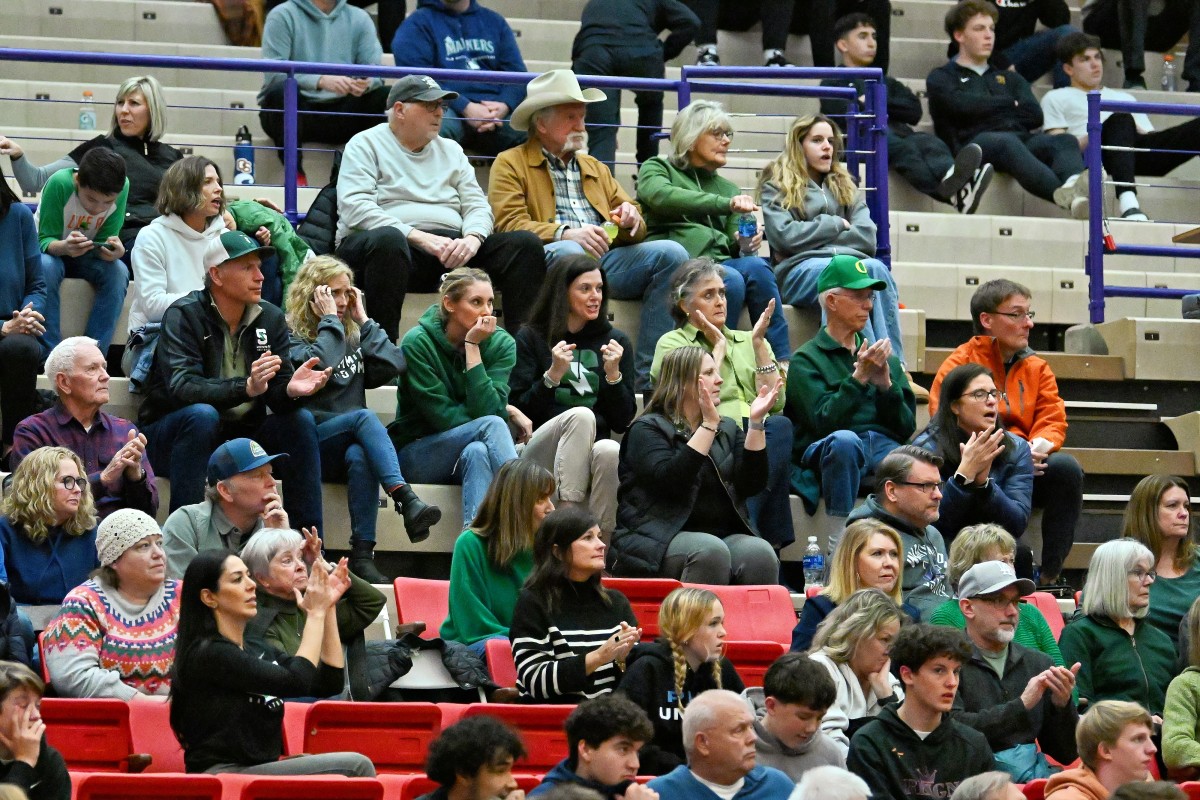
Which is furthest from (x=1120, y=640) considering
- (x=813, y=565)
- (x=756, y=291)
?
(x=756, y=291)

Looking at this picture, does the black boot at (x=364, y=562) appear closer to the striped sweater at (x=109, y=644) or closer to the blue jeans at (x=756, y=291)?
the striped sweater at (x=109, y=644)

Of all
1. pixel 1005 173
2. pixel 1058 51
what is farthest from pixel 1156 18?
pixel 1005 173

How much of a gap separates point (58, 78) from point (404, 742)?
22.0 feet

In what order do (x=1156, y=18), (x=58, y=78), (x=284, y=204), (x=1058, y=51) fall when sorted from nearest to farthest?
(x=284, y=204)
(x=58, y=78)
(x=1058, y=51)
(x=1156, y=18)

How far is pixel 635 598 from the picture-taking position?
8.01m

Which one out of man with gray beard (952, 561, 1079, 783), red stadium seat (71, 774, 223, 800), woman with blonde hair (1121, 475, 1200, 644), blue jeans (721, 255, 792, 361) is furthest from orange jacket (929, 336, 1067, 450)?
red stadium seat (71, 774, 223, 800)

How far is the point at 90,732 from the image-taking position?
6762 millimetres

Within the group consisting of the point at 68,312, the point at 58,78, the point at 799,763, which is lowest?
the point at 799,763

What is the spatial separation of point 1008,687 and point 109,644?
2.91 meters

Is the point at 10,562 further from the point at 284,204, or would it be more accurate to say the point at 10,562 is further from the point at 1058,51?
the point at 1058,51

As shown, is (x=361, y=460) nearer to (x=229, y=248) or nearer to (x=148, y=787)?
(x=229, y=248)

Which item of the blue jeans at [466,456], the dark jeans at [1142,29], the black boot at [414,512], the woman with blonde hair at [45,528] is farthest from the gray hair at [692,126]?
the dark jeans at [1142,29]

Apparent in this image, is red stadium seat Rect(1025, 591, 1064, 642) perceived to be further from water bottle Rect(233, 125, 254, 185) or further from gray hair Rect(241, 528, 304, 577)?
water bottle Rect(233, 125, 254, 185)

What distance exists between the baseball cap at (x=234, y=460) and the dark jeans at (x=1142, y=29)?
7974mm
